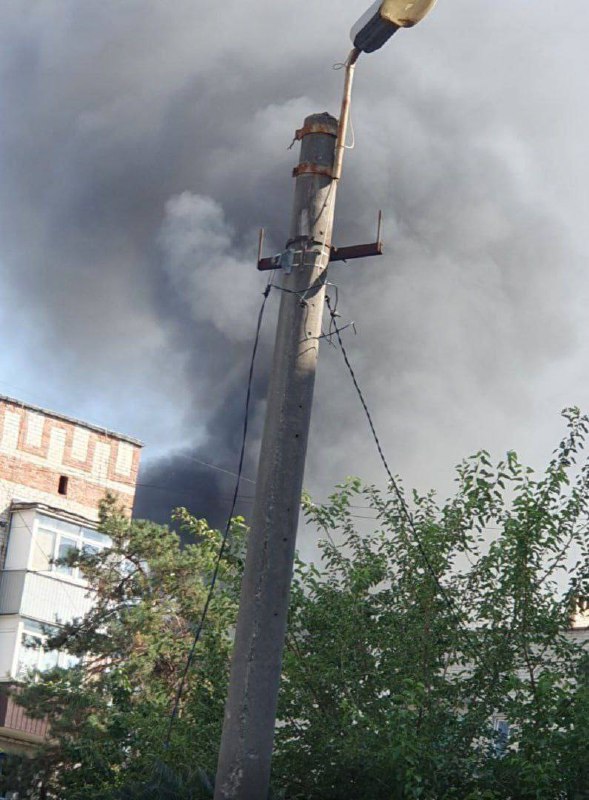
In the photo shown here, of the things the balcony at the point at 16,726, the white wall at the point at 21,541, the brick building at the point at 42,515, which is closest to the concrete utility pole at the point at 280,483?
the brick building at the point at 42,515

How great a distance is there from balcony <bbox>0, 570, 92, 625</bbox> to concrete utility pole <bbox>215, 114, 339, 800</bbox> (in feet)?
101

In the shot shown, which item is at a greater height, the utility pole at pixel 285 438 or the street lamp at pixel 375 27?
the street lamp at pixel 375 27

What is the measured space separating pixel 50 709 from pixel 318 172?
19.3m

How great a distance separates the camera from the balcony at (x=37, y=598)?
126 ft

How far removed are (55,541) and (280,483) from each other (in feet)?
104

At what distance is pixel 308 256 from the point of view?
8.88 m

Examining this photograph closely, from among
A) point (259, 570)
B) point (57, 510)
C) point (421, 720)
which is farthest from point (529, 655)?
point (57, 510)

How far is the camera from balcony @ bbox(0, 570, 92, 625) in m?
38.4

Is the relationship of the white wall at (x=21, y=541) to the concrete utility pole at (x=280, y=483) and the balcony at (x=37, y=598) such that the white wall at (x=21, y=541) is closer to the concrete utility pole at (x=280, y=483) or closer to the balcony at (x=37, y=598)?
the balcony at (x=37, y=598)

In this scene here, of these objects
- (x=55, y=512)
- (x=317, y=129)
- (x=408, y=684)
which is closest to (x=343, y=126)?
(x=317, y=129)

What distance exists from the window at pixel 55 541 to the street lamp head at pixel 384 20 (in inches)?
1220

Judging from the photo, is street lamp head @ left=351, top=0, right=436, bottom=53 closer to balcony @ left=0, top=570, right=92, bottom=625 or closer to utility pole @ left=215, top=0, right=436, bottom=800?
utility pole @ left=215, top=0, right=436, bottom=800

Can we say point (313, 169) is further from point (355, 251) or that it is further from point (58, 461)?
point (58, 461)

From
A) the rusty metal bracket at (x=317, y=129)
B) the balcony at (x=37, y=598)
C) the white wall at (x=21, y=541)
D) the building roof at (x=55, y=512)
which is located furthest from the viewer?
the building roof at (x=55, y=512)
